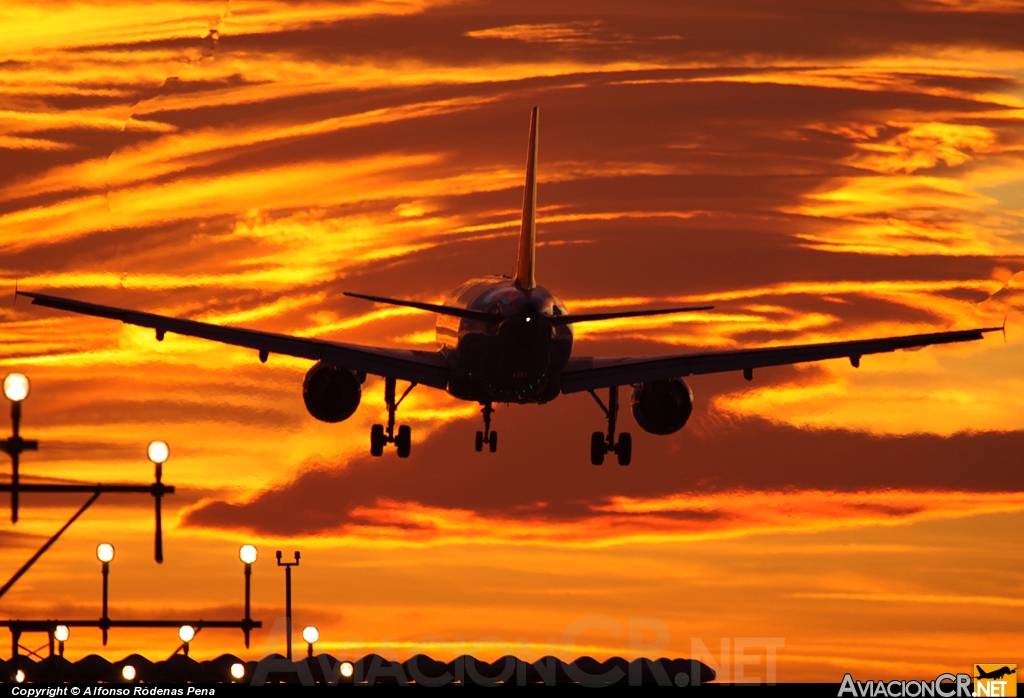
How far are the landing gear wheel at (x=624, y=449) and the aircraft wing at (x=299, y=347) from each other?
7780 millimetres

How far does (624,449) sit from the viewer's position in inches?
3098

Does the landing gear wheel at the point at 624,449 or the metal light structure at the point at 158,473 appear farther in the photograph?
the landing gear wheel at the point at 624,449

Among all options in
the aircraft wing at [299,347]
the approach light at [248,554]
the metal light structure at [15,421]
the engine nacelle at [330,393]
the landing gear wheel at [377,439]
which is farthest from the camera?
the landing gear wheel at [377,439]

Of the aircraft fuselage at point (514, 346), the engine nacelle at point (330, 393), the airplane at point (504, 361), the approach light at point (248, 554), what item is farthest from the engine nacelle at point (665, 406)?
the approach light at point (248, 554)

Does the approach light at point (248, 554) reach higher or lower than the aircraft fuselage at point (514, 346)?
lower

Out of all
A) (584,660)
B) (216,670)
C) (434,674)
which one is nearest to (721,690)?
(216,670)

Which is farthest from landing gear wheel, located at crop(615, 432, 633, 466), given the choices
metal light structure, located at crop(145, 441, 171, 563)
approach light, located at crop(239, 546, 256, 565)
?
metal light structure, located at crop(145, 441, 171, 563)

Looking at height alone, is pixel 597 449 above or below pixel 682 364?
below

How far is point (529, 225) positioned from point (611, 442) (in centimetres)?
998

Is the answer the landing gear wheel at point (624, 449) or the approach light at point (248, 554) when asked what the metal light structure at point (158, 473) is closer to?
the approach light at point (248, 554)

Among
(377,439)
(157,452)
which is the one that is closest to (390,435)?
(377,439)

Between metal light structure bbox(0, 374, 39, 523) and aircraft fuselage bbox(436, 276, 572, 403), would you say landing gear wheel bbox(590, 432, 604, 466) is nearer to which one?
aircraft fuselage bbox(436, 276, 572, 403)

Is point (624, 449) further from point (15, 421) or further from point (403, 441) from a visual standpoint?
point (15, 421)

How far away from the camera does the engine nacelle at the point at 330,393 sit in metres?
75.9
